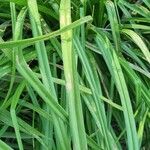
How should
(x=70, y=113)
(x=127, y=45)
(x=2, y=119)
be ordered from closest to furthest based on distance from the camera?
(x=70, y=113)
(x=2, y=119)
(x=127, y=45)

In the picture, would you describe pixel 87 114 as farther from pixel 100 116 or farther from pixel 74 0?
pixel 74 0

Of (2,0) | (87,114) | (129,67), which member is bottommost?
(87,114)

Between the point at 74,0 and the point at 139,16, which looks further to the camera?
the point at 139,16

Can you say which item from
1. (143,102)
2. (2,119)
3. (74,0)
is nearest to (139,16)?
(74,0)

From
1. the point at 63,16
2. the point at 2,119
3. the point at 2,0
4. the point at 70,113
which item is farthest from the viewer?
the point at 2,0

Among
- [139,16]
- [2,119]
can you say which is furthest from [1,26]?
[139,16]

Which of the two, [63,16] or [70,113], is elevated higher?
[63,16]
